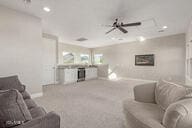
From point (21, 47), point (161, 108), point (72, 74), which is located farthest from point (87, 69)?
point (161, 108)

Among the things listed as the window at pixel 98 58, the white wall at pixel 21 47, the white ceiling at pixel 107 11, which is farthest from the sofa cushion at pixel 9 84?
the window at pixel 98 58

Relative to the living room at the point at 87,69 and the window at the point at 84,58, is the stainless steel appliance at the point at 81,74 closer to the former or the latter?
the living room at the point at 87,69

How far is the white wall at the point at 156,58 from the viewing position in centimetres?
590

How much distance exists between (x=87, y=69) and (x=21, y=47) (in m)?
4.64

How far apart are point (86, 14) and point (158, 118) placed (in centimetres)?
346

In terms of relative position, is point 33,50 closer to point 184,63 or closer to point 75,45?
point 75,45

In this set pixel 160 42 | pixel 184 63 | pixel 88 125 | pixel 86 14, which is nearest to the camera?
pixel 88 125

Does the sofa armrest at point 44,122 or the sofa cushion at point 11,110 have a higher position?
the sofa cushion at point 11,110

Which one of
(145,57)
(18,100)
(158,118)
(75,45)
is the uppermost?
(75,45)

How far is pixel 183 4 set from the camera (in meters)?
3.04

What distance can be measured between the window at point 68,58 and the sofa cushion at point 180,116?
7.22 metres

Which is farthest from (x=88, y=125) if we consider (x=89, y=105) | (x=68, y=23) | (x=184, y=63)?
(x=184, y=63)

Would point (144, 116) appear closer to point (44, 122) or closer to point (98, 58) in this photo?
point (44, 122)

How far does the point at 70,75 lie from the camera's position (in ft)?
21.7
